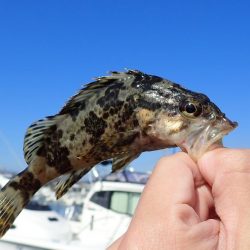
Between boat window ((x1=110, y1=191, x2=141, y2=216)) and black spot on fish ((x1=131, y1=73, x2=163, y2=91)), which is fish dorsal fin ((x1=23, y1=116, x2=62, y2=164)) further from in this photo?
boat window ((x1=110, y1=191, x2=141, y2=216))

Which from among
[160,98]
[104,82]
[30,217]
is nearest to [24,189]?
[104,82]

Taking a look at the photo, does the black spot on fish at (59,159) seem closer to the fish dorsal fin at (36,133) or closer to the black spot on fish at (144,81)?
the fish dorsal fin at (36,133)

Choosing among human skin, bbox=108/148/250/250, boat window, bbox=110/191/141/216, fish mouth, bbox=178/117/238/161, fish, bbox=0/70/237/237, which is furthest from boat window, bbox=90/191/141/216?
human skin, bbox=108/148/250/250

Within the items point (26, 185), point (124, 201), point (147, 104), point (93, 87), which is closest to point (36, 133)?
point (26, 185)

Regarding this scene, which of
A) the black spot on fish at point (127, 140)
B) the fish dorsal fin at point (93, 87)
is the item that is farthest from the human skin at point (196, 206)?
the fish dorsal fin at point (93, 87)

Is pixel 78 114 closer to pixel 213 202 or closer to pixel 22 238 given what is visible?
pixel 213 202

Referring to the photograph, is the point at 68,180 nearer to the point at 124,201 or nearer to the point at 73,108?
the point at 73,108
